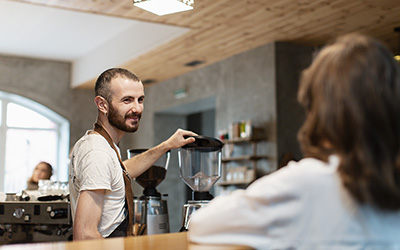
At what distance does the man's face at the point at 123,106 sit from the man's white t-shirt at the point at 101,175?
13cm

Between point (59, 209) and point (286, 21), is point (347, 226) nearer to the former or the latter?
point (59, 209)

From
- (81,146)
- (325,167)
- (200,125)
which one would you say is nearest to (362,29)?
(200,125)

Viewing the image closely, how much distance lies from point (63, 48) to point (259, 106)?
4.01m

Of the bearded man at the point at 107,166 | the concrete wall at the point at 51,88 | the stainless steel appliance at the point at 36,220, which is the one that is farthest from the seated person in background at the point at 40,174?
the bearded man at the point at 107,166

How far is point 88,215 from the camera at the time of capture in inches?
81.9

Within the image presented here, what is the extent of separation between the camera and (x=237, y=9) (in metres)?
5.52

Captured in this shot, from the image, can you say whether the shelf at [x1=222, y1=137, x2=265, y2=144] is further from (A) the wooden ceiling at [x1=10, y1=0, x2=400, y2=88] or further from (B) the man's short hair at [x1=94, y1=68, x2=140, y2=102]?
(B) the man's short hair at [x1=94, y1=68, x2=140, y2=102]

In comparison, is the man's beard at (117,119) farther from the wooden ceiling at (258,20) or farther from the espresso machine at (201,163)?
the wooden ceiling at (258,20)

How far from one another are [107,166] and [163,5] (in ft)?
6.61

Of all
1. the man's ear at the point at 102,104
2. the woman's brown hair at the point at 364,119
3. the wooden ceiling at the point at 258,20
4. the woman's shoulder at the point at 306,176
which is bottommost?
the woman's shoulder at the point at 306,176

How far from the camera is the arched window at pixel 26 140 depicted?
9.87m

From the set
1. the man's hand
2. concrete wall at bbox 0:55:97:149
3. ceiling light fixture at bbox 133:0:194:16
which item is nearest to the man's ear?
the man's hand

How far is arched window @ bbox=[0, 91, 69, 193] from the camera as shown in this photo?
987cm

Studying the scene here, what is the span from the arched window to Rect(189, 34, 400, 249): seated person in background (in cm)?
936
